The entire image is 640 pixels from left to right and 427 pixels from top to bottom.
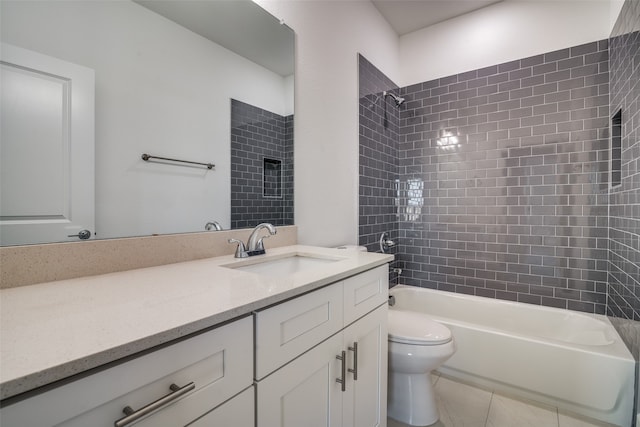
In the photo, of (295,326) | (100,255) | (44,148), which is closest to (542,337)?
(295,326)

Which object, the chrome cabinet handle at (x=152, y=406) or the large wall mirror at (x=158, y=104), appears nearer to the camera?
the chrome cabinet handle at (x=152, y=406)

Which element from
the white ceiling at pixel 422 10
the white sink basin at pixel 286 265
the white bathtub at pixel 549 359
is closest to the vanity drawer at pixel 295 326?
the white sink basin at pixel 286 265

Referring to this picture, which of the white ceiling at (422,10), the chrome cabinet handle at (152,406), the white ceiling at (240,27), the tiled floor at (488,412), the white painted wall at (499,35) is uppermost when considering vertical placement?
the white ceiling at (422,10)

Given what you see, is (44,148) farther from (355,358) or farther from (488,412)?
(488,412)

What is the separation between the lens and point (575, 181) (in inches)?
82.9

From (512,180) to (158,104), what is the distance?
→ 247 centimetres

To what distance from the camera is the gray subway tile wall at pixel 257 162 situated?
1.43 m

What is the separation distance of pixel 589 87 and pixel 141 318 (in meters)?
2.91

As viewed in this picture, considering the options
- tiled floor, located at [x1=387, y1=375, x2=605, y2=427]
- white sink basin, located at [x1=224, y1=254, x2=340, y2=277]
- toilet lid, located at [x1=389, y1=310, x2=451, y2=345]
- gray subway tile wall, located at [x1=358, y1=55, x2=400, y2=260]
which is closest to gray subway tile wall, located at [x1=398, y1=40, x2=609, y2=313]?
gray subway tile wall, located at [x1=358, y1=55, x2=400, y2=260]

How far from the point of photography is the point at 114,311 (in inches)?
24.3

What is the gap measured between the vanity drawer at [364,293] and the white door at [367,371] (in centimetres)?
3

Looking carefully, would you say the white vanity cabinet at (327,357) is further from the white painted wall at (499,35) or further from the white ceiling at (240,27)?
the white painted wall at (499,35)

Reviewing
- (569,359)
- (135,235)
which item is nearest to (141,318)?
(135,235)

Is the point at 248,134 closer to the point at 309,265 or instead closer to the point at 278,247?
the point at 278,247
